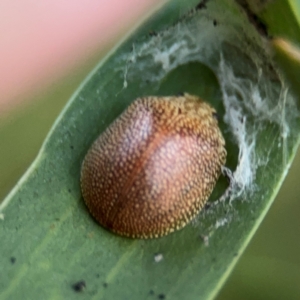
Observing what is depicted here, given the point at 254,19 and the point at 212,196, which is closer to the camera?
the point at 254,19

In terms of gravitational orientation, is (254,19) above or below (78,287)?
above

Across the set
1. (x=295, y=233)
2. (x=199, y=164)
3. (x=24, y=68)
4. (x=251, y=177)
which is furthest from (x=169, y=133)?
(x=24, y=68)

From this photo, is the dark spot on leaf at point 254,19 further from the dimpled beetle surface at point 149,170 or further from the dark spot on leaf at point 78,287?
the dark spot on leaf at point 78,287

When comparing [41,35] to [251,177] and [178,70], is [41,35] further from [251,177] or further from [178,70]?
[251,177]

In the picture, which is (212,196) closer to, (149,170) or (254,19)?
(149,170)

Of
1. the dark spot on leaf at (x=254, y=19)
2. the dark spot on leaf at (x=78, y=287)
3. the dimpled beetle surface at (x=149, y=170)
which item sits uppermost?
the dark spot on leaf at (x=254, y=19)

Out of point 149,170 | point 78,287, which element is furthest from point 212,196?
point 78,287

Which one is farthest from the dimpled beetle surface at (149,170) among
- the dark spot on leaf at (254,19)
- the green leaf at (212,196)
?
the dark spot on leaf at (254,19)

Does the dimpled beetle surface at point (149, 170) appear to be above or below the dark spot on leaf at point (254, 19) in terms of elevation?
below
